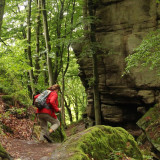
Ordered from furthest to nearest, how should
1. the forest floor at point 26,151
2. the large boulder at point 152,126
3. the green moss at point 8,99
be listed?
the large boulder at point 152,126
the green moss at point 8,99
the forest floor at point 26,151

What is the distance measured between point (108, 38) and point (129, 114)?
6753 millimetres

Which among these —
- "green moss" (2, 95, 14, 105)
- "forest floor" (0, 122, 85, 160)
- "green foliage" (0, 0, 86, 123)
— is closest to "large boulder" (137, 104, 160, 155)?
"green foliage" (0, 0, 86, 123)

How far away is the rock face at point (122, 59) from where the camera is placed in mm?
14438

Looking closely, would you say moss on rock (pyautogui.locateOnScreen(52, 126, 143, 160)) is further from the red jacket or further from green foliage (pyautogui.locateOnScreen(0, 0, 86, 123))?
green foliage (pyautogui.locateOnScreen(0, 0, 86, 123))

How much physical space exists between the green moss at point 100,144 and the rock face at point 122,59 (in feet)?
31.2

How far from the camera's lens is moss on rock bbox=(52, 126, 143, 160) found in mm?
3174

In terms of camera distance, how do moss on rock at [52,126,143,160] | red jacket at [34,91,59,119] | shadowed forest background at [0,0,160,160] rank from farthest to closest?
shadowed forest background at [0,0,160,160], red jacket at [34,91,59,119], moss on rock at [52,126,143,160]

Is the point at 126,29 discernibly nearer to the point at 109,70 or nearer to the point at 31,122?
the point at 109,70

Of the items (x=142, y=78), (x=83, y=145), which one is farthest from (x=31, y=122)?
(x=142, y=78)

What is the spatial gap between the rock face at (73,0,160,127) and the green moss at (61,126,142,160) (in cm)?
951

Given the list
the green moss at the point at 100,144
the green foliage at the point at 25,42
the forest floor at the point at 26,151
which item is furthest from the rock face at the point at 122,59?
the green moss at the point at 100,144

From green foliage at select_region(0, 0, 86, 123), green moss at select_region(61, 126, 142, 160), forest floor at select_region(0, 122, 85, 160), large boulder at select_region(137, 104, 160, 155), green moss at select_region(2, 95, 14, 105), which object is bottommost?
large boulder at select_region(137, 104, 160, 155)

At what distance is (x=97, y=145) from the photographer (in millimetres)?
3789

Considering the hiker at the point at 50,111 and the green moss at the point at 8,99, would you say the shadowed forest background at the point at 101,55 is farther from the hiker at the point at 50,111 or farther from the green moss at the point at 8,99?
the hiker at the point at 50,111
